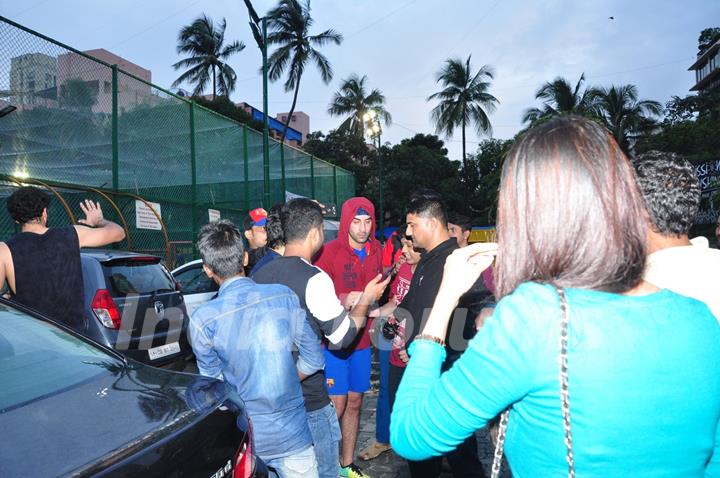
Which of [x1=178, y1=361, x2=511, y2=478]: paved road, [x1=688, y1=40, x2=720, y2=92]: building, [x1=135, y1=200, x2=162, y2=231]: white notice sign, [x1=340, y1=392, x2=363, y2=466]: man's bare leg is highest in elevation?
[x1=688, y1=40, x2=720, y2=92]: building

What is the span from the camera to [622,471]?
1.11m

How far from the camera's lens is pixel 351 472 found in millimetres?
3830

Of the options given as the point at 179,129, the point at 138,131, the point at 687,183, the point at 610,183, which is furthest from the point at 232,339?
the point at 179,129

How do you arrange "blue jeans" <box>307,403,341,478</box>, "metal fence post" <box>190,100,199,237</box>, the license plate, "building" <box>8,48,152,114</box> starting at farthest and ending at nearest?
"metal fence post" <box>190,100,199,237</box>
"building" <box>8,48,152,114</box>
the license plate
"blue jeans" <box>307,403,341,478</box>

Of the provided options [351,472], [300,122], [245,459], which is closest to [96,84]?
[351,472]

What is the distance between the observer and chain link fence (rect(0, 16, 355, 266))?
26.8 ft

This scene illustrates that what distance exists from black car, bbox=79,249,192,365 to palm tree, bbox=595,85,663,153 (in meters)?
37.9

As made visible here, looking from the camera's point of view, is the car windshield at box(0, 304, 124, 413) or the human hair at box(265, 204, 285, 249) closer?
the car windshield at box(0, 304, 124, 413)

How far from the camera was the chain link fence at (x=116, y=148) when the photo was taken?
26.8 feet

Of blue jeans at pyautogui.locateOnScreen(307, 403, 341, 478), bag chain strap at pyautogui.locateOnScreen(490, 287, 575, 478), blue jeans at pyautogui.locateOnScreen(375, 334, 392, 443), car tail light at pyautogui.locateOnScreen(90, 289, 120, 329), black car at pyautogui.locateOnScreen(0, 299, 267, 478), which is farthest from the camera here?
car tail light at pyautogui.locateOnScreen(90, 289, 120, 329)

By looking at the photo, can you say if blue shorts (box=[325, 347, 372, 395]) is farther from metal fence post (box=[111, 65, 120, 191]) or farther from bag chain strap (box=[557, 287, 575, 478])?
metal fence post (box=[111, 65, 120, 191])

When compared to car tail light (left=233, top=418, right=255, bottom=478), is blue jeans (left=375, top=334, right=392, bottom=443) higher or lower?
lower

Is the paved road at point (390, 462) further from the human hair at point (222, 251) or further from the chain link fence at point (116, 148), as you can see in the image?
A: the chain link fence at point (116, 148)

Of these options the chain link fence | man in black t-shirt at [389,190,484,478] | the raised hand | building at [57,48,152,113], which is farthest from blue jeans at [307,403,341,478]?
building at [57,48,152,113]
